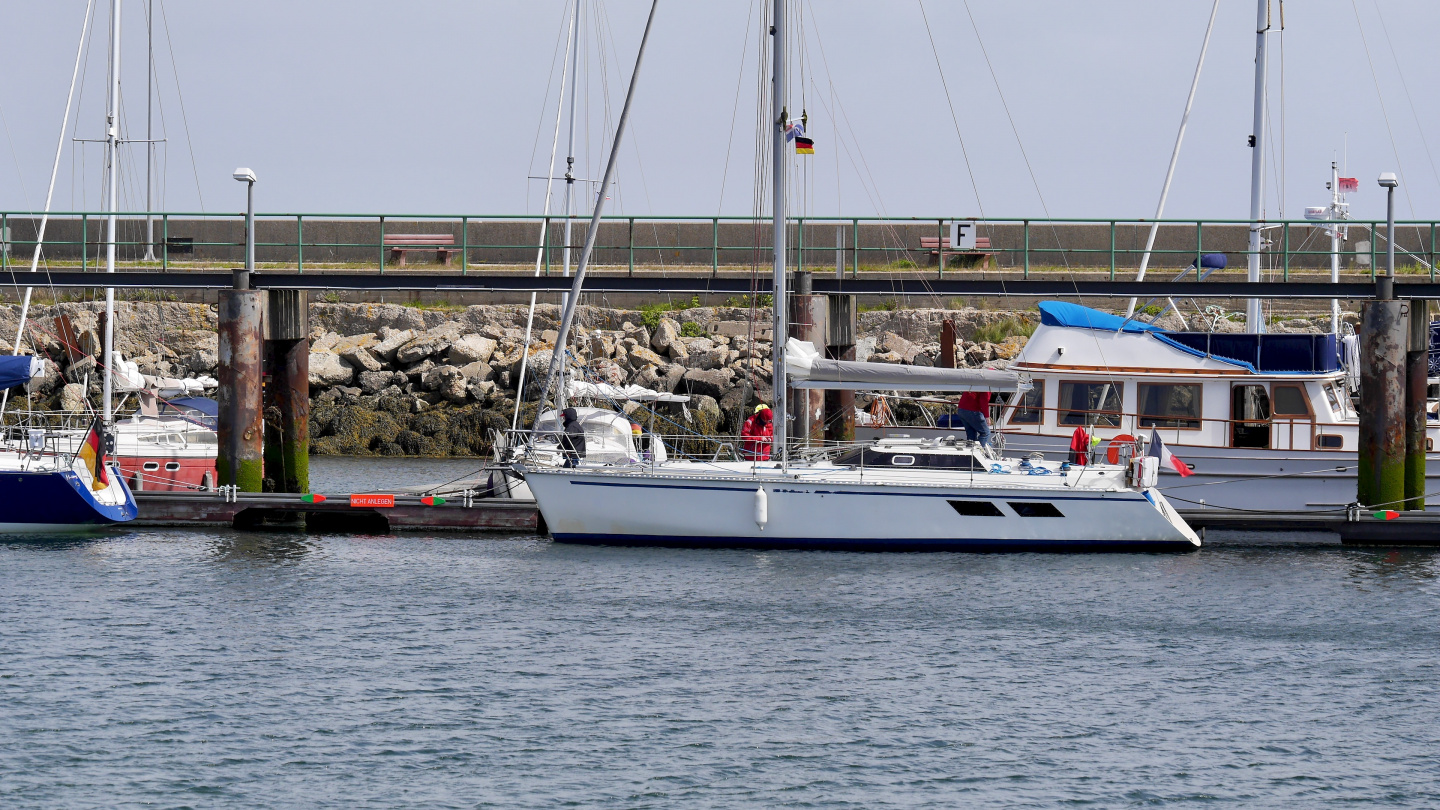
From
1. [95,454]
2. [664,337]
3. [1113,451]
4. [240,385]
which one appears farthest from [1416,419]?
[664,337]

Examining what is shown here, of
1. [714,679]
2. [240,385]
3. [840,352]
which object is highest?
[840,352]

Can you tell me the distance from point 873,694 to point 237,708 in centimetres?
661

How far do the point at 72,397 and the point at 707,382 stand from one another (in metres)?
17.5

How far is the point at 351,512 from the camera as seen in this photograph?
25672 millimetres

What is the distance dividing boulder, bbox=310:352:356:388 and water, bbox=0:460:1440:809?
19.6 metres

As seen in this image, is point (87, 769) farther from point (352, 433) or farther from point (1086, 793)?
point (352, 433)

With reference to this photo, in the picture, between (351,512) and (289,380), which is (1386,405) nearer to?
(351,512)

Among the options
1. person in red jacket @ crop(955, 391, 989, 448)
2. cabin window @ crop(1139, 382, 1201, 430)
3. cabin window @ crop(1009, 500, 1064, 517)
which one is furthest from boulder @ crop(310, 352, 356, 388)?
cabin window @ crop(1009, 500, 1064, 517)

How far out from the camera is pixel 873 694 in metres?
16.2

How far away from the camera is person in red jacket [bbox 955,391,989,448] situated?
25438 millimetres

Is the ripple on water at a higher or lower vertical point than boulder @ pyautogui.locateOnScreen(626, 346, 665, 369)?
lower

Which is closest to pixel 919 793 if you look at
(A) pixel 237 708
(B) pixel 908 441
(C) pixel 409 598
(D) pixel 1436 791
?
(D) pixel 1436 791

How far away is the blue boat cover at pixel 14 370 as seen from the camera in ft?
87.0

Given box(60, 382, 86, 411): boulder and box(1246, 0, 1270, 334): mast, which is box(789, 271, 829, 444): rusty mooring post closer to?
box(1246, 0, 1270, 334): mast
